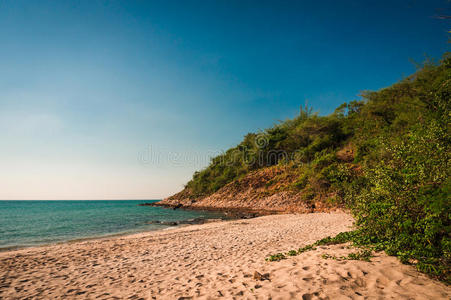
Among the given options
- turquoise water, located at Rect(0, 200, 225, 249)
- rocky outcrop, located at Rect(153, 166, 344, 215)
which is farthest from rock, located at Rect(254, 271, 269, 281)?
rocky outcrop, located at Rect(153, 166, 344, 215)

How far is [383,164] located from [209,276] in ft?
19.6

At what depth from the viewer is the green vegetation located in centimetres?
449

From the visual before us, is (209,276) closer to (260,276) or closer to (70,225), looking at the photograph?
(260,276)

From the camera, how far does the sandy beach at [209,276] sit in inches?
161

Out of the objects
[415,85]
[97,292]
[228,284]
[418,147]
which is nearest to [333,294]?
[228,284]

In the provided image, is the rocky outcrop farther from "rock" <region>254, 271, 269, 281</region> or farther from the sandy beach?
"rock" <region>254, 271, 269, 281</region>

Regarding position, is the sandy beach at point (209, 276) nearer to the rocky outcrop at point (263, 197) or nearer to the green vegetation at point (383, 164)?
the green vegetation at point (383, 164)

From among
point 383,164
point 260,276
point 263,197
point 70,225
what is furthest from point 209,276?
point 263,197

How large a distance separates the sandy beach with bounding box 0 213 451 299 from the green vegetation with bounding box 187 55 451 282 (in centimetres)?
72

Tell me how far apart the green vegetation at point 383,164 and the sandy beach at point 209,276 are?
72cm

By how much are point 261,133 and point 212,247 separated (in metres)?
40.1

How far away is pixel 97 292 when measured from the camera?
5441 mm

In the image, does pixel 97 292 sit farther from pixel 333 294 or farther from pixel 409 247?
pixel 409 247

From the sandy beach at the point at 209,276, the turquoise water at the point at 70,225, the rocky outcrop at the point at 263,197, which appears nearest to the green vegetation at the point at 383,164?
the sandy beach at the point at 209,276
